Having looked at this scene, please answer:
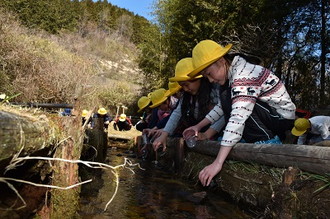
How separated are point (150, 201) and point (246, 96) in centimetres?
157

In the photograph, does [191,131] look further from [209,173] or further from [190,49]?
[190,49]

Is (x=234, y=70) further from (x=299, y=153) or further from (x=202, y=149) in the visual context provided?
(x=202, y=149)

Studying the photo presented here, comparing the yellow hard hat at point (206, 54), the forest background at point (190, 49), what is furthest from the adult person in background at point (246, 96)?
the forest background at point (190, 49)

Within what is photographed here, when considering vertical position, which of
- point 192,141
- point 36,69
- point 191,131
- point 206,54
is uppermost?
point 36,69

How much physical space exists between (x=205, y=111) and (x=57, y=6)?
42.9 m

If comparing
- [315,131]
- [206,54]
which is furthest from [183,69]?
[315,131]

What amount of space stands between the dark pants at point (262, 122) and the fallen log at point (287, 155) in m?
0.31

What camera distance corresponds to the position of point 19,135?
1431mm

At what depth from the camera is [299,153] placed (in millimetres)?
2291

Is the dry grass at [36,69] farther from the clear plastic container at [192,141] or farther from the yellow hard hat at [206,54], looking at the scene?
the yellow hard hat at [206,54]

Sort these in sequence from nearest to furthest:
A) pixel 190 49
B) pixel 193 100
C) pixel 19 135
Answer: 1. pixel 19 135
2. pixel 193 100
3. pixel 190 49

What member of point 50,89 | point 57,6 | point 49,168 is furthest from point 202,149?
point 57,6

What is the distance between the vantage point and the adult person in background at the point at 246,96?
2885 millimetres

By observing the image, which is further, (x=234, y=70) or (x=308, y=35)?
(x=308, y=35)
